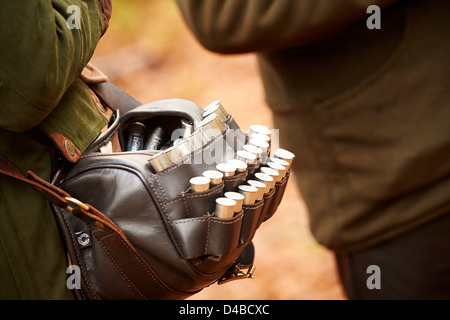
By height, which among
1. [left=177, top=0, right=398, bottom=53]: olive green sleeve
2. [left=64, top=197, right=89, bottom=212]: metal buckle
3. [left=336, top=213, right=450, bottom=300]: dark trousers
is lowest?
[left=336, top=213, right=450, bottom=300]: dark trousers

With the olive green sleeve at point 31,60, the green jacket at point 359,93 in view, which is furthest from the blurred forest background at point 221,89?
the olive green sleeve at point 31,60

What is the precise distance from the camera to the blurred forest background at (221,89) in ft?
8.95

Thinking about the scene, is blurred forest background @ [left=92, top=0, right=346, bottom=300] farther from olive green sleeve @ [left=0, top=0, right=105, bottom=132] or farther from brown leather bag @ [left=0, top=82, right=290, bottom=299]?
olive green sleeve @ [left=0, top=0, right=105, bottom=132]

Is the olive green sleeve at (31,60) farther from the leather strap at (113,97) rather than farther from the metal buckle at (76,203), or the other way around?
the leather strap at (113,97)

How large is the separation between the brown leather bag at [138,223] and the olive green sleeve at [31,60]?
12 centimetres

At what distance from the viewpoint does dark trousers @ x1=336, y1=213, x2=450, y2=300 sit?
3.88 feet

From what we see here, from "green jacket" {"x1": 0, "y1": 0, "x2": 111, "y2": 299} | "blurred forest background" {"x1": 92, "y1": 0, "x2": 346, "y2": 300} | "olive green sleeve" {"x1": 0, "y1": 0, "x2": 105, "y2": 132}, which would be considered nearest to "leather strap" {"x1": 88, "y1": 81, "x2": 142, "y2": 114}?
"green jacket" {"x1": 0, "y1": 0, "x2": 111, "y2": 299}

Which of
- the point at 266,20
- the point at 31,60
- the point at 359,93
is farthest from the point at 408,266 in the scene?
the point at 31,60

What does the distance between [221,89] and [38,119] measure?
359 cm

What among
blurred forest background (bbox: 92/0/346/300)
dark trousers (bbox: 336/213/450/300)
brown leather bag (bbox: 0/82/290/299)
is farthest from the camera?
blurred forest background (bbox: 92/0/346/300)

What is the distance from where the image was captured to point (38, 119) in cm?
87

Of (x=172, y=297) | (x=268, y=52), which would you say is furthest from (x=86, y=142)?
→ (x=268, y=52)

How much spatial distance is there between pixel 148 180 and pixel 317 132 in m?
0.46

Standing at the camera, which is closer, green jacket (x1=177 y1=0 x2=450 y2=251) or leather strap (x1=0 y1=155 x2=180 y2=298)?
leather strap (x1=0 y1=155 x2=180 y2=298)
